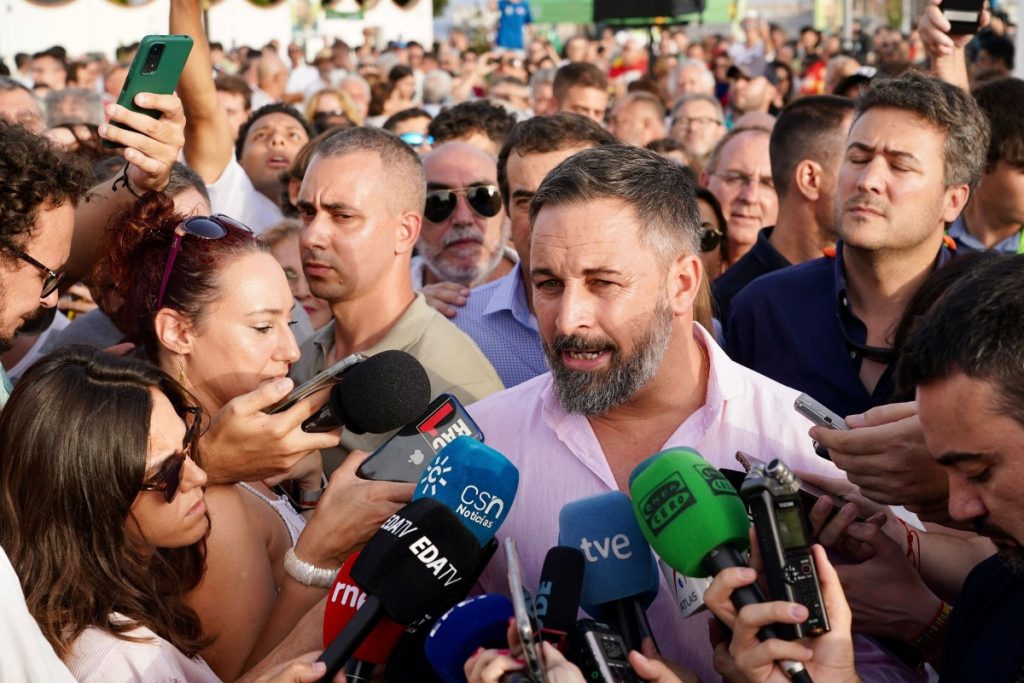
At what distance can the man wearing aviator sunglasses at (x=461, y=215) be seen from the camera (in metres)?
5.74

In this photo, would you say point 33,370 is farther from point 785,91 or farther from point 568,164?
A: point 785,91

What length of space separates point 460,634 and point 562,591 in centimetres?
25

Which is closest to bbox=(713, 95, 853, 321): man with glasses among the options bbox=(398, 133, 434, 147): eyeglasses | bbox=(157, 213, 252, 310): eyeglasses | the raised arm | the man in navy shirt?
the man in navy shirt

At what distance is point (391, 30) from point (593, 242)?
32.4m

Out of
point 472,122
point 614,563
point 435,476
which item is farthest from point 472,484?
point 472,122

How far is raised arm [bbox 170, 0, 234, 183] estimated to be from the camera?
4258mm

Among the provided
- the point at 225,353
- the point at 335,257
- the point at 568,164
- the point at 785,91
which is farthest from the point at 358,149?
the point at 785,91

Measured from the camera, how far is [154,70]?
12.0ft

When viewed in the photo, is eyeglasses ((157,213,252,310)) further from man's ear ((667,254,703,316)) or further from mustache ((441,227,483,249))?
mustache ((441,227,483,249))

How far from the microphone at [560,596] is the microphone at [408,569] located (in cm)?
17

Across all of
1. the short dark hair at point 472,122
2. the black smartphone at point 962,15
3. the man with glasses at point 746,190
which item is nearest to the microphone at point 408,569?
the black smartphone at point 962,15

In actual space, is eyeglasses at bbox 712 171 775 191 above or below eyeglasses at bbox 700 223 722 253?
above

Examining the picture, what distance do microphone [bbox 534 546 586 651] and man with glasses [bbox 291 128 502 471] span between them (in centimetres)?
195

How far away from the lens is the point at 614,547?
248 centimetres
